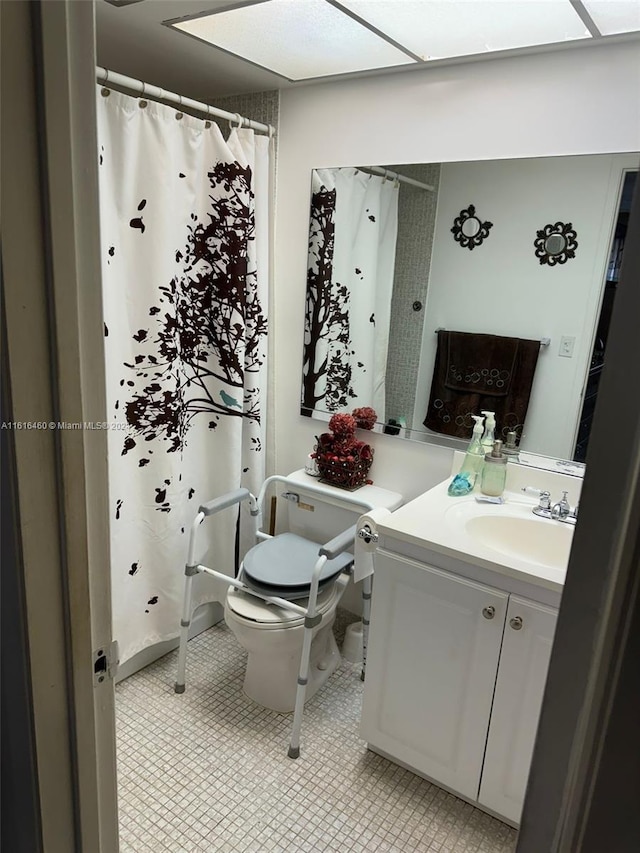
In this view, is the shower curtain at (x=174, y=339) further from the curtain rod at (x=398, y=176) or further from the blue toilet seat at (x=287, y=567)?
the curtain rod at (x=398, y=176)

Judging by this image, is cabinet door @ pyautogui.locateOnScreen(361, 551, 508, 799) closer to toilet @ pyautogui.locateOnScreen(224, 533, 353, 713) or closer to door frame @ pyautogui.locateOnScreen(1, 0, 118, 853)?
toilet @ pyautogui.locateOnScreen(224, 533, 353, 713)

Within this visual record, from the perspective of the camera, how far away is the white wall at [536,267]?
1724mm

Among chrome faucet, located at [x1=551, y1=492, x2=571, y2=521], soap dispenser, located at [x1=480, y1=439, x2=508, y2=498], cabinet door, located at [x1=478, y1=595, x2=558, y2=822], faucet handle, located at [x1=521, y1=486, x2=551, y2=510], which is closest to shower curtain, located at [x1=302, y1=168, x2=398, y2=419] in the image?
soap dispenser, located at [x1=480, y1=439, x2=508, y2=498]

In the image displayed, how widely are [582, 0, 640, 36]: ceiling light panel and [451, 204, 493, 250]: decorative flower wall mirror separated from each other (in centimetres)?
58

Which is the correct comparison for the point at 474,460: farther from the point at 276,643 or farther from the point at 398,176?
the point at 398,176

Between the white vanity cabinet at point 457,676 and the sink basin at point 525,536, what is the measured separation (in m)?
0.26

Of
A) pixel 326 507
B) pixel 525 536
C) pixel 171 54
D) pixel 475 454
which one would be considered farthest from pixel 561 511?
pixel 171 54

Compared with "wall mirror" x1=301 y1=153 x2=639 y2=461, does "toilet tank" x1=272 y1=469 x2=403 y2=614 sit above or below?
below

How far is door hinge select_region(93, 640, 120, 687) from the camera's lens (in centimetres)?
77

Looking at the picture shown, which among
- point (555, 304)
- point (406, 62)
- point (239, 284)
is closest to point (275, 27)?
point (406, 62)

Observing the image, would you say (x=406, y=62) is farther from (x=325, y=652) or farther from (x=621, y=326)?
(x=325, y=652)

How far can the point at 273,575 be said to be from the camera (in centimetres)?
198

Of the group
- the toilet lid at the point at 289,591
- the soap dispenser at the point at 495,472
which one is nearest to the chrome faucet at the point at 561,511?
the soap dispenser at the point at 495,472

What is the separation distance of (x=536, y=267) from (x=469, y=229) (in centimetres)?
26
